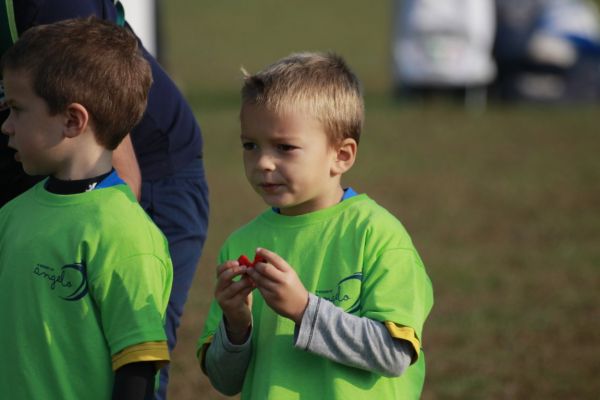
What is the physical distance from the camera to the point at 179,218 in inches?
141

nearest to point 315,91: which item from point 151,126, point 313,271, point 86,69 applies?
point 313,271

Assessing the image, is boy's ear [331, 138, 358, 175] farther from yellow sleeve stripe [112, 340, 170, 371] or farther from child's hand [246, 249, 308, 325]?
yellow sleeve stripe [112, 340, 170, 371]

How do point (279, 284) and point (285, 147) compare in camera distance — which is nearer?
point (279, 284)

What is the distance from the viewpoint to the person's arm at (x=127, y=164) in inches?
120

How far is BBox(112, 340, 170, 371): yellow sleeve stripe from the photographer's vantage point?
2680mm

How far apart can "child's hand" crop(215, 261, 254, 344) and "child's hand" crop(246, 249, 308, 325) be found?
0.13 ft

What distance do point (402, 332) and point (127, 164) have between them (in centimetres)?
87

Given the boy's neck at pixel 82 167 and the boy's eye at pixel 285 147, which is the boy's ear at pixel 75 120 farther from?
the boy's eye at pixel 285 147

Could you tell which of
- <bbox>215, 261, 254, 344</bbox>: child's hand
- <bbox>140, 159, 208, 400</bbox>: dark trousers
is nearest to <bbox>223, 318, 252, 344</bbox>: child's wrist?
<bbox>215, 261, 254, 344</bbox>: child's hand

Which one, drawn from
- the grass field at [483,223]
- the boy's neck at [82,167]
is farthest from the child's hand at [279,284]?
the grass field at [483,223]

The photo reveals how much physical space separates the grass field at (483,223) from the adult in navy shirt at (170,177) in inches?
77.8

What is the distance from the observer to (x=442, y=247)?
904 cm

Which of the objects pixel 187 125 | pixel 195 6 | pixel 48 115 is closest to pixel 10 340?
pixel 48 115

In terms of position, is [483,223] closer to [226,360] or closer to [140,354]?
[226,360]
